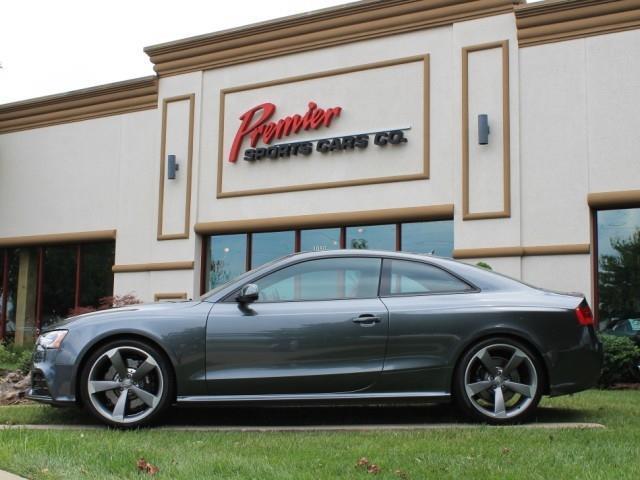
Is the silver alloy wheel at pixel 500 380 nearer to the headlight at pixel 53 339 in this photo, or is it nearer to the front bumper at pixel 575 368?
the front bumper at pixel 575 368

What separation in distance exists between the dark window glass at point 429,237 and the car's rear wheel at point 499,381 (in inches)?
290

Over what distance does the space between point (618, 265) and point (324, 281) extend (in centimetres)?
751

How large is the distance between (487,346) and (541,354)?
42 centimetres

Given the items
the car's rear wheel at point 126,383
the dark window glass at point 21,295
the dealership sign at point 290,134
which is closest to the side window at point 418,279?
the car's rear wheel at point 126,383

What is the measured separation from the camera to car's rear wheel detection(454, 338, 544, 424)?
618cm

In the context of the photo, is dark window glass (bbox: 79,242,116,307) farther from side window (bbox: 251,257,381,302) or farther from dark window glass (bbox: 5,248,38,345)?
side window (bbox: 251,257,381,302)

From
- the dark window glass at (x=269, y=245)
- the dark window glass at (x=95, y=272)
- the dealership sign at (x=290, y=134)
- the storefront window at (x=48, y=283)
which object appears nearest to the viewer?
the dealership sign at (x=290, y=134)

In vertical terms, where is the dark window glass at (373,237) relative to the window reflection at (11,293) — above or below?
above

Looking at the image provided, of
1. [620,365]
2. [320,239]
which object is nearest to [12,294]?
[320,239]

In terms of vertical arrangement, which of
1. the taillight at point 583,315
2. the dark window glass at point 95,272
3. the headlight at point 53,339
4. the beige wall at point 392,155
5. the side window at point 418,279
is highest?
the beige wall at point 392,155

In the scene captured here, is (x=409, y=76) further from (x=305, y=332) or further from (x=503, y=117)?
(x=305, y=332)

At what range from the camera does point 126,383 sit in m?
6.30

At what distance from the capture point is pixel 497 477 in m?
4.34

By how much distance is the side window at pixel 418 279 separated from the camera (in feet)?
21.4
